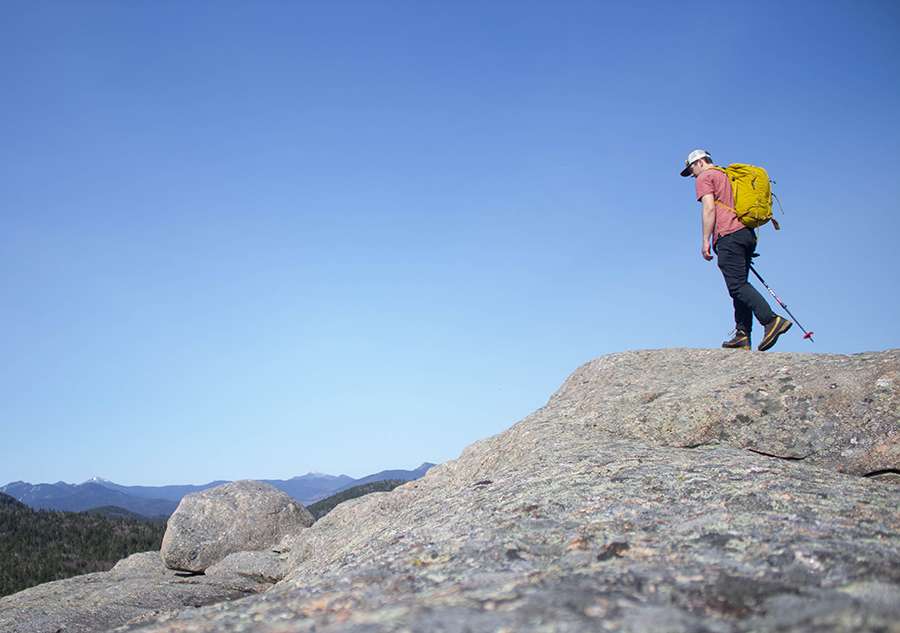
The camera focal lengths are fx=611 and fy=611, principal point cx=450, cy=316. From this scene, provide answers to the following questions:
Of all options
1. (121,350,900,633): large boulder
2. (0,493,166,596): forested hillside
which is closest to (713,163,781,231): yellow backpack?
(121,350,900,633): large boulder

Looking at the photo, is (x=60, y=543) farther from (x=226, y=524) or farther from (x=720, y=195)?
(x=720, y=195)

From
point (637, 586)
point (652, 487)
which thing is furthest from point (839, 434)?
point (637, 586)

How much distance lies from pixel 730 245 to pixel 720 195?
3.25 ft

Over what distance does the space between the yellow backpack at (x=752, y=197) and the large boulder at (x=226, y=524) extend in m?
15.6

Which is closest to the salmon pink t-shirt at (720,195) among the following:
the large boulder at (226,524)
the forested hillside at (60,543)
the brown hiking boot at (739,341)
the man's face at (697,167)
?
the man's face at (697,167)

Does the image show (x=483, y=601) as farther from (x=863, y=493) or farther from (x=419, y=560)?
(x=863, y=493)

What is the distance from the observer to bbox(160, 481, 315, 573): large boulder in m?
18.3

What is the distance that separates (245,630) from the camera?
290 cm

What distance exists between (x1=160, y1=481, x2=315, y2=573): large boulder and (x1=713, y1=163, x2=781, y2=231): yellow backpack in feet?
51.1

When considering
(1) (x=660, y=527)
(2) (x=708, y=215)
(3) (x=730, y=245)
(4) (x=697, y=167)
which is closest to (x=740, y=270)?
(3) (x=730, y=245)

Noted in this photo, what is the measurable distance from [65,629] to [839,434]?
12.9 m

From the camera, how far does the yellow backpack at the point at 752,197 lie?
11047 millimetres

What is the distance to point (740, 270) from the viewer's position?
441 inches

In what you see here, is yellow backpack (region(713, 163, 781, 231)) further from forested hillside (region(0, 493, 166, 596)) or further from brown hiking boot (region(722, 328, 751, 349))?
forested hillside (region(0, 493, 166, 596))
